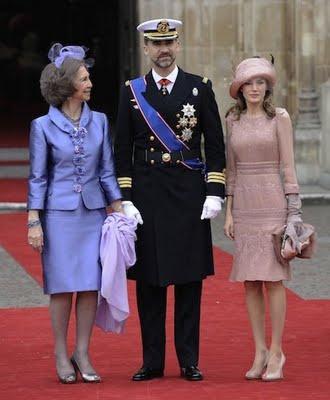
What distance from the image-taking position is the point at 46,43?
125ft

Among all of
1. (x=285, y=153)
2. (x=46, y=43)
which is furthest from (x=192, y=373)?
(x=46, y=43)

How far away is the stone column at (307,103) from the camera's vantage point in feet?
63.0

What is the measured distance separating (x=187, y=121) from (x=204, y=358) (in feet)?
5.26

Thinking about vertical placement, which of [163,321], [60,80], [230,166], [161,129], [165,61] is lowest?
[163,321]

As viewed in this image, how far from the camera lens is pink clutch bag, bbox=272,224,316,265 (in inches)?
366

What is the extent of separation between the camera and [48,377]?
963cm

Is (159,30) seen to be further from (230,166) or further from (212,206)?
(212,206)

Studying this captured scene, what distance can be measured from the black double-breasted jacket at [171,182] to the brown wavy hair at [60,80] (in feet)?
1.07

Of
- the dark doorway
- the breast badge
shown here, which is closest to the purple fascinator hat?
the breast badge

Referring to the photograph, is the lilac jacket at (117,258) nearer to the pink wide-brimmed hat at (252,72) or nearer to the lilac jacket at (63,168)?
the lilac jacket at (63,168)

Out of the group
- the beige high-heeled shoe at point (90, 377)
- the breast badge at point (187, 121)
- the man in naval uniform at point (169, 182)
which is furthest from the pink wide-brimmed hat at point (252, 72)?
the beige high-heeled shoe at point (90, 377)

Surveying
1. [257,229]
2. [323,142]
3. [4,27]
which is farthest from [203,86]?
[4,27]

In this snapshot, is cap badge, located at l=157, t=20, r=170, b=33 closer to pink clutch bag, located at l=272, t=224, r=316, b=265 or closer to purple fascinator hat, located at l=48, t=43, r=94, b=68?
purple fascinator hat, located at l=48, t=43, r=94, b=68

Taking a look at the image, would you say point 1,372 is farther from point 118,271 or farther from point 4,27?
point 4,27
